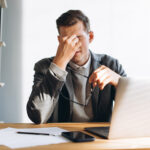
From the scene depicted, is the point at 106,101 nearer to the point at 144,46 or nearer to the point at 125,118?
the point at 125,118

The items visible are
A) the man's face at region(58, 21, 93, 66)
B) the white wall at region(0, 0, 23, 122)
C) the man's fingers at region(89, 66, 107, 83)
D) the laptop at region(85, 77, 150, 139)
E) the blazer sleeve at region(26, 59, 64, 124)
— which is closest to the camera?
the laptop at region(85, 77, 150, 139)

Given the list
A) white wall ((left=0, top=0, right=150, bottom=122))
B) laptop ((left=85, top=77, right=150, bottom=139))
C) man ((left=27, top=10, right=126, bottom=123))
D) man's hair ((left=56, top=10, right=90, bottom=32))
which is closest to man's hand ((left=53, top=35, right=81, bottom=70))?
man ((left=27, top=10, right=126, bottom=123))

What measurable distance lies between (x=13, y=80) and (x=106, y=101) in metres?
1.22

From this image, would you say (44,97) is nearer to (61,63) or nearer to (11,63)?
(61,63)

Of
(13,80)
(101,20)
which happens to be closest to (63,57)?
(13,80)

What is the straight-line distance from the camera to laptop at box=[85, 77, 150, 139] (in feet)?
2.42

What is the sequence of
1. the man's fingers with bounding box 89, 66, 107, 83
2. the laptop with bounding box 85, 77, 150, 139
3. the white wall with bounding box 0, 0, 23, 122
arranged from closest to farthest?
1. the laptop with bounding box 85, 77, 150, 139
2. the man's fingers with bounding box 89, 66, 107, 83
3. the white wall with bounding box 0, 0, 23, 122

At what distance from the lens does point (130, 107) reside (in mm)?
750

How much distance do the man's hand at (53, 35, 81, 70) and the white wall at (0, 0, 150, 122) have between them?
1083 millimetres

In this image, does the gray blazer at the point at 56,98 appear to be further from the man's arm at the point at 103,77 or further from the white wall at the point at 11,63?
the white wall at the point at 11,63

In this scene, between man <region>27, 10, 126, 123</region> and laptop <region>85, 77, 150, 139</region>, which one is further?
man <region>27, 10, 126, 123</region>

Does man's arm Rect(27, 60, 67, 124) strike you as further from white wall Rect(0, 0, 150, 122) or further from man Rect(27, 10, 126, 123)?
white wall Rect(0, 0, 150, 122)

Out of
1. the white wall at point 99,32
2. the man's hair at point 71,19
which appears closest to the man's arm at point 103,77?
the man's hair at point 71,19

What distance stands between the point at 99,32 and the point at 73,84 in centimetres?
117
